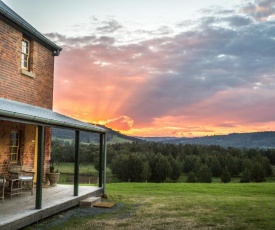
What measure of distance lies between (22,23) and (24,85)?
235cm

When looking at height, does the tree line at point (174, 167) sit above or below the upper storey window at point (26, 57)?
below

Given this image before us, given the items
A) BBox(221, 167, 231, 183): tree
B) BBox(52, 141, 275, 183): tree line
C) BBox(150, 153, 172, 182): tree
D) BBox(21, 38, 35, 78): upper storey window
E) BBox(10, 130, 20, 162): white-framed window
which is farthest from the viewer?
BBox(221, 167, 231, 183): tree

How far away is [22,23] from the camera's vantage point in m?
12.7

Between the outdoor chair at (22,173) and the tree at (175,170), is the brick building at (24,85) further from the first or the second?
the tree at (175,170)

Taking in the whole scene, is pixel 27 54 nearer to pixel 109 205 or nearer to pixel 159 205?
pixel 109 205

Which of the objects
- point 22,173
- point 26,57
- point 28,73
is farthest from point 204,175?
point 22,173

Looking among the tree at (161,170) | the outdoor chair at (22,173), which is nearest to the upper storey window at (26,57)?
the outdoor chair at (22,173)

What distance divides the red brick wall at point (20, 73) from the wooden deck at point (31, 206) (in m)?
3.72

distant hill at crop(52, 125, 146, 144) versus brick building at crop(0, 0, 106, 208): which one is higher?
distant hill at crop(52, 125, 146, 144)

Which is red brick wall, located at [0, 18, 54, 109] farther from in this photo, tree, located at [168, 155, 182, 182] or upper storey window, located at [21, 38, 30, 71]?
tree, located at [168, 155, 182, 182]

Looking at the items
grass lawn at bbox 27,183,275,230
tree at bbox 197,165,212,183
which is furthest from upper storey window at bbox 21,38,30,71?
tree at bbox 197,165,212,183

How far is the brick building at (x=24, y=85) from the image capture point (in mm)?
11914

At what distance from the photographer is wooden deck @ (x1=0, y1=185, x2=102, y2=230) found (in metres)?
7.95

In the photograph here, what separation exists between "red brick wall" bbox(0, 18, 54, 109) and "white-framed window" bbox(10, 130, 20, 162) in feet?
4.34
